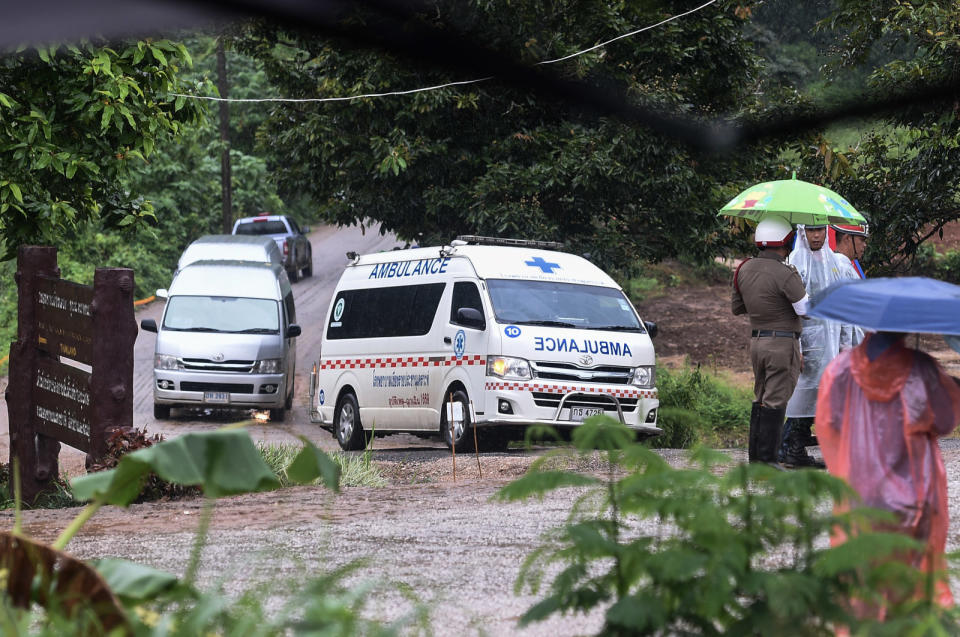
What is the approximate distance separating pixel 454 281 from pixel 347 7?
3.39m

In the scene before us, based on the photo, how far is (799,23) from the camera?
18.1 metres

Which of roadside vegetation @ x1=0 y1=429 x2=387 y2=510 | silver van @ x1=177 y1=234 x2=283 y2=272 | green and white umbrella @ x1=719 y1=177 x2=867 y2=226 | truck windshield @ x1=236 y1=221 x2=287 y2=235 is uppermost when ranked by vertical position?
truck windshield @ x1=236 y1=221 x2=287 y2=235

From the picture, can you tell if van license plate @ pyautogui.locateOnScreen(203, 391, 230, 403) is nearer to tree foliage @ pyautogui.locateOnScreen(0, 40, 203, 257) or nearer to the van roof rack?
the van roof rack

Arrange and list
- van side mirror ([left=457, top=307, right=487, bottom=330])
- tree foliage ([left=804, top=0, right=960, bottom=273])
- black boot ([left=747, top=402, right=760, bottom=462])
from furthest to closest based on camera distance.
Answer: tree foliage ([left=804, top=0, right=960, bottom=273]), van side mirror ([left=457, top=307, right=487, bottom=330]), black boot ([left=747, top=402, right=760, bottom=462])

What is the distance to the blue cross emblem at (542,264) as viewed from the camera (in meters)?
14.0

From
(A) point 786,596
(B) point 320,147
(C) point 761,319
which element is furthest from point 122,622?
(B) point 320,147

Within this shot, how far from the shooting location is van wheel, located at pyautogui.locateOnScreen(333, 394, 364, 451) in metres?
15.7

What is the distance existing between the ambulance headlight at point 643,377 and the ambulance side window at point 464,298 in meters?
1.76

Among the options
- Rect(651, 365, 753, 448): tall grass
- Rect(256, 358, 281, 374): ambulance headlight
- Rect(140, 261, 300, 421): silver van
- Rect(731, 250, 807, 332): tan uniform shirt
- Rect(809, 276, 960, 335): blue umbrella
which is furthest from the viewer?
Rect(256, 358, 281, 374): ambulance headlight

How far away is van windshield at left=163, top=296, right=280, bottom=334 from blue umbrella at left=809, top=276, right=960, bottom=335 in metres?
16.1

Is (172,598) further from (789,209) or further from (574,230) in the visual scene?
(574,230)

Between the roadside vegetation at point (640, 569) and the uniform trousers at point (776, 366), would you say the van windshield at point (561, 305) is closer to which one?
the uniform trousers at point (776, 366)

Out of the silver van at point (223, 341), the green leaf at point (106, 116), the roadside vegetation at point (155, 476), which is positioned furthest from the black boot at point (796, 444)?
the silver van at point (223, 341)

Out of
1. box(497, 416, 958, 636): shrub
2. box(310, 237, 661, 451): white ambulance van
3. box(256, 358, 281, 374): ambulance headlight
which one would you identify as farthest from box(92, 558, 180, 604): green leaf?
box(256, 358, 281, 374): ambulance headlight
